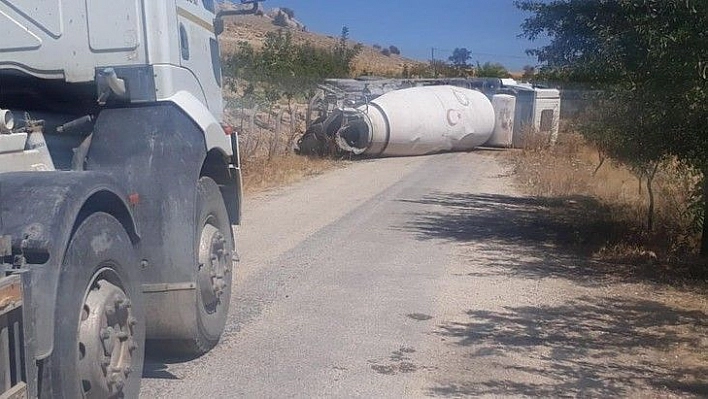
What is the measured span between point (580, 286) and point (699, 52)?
2647 mm

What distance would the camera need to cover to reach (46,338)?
3.92 metres

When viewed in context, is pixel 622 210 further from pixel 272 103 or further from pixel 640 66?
pixel 272 103

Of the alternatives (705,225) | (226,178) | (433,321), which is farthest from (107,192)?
(705,225)

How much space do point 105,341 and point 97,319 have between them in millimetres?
169

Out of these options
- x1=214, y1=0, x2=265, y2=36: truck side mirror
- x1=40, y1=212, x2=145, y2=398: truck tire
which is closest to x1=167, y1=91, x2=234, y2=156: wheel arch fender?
x1=214, y1=0, x2=265, y2=36: truck side mirror

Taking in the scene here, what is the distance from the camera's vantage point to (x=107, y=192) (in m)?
4.72

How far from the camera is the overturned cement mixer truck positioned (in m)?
26.0

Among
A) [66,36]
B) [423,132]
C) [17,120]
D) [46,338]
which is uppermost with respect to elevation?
[66,36]

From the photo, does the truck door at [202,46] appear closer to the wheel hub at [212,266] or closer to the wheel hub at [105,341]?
the wheel hub at [212,266]

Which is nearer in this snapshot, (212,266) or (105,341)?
(105,341)

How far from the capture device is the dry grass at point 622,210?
1127cm

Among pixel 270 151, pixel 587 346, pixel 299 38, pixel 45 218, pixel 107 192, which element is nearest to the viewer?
pixel 45 218

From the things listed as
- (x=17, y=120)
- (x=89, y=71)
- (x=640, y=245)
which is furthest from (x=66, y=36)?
(x=640, y=245)

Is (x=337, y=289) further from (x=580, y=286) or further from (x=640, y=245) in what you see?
(x=640, y=245)
